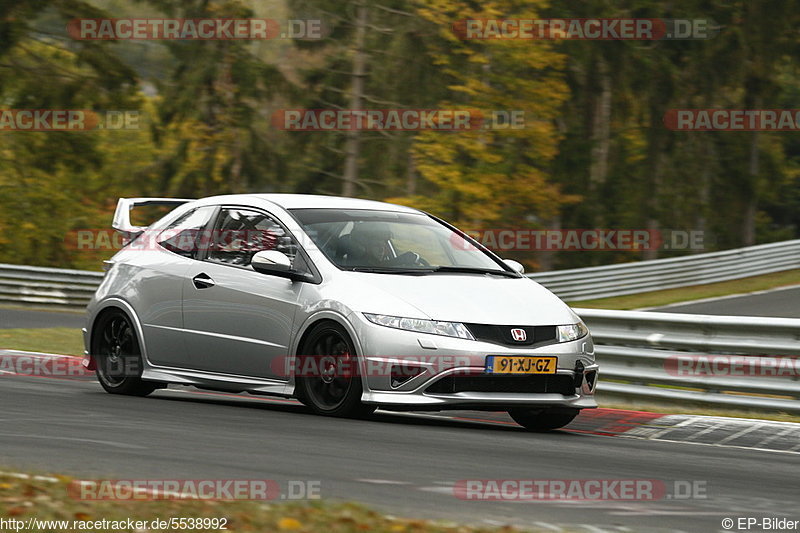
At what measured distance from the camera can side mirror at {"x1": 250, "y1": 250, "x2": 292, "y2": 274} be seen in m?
9.70

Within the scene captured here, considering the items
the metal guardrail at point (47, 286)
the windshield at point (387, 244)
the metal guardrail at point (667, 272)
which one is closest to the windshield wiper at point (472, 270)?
the windshield at point (387, 244)

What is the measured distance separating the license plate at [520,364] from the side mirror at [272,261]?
1.74 meters

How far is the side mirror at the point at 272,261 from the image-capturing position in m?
9.70

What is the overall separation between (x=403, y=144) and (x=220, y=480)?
3460cm

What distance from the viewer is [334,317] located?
9352 mm

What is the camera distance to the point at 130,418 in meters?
9.18

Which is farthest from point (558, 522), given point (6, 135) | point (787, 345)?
point (6, 135)

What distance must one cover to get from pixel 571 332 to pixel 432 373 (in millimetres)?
1196

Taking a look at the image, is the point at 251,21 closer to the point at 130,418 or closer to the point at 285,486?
the point at 130,418

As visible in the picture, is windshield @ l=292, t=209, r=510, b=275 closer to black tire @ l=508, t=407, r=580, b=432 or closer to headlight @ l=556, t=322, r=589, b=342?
headlight @ l=556, t=322, r=589, b=342

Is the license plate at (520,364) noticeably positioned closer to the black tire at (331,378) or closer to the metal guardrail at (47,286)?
the black tire at (331,378)
